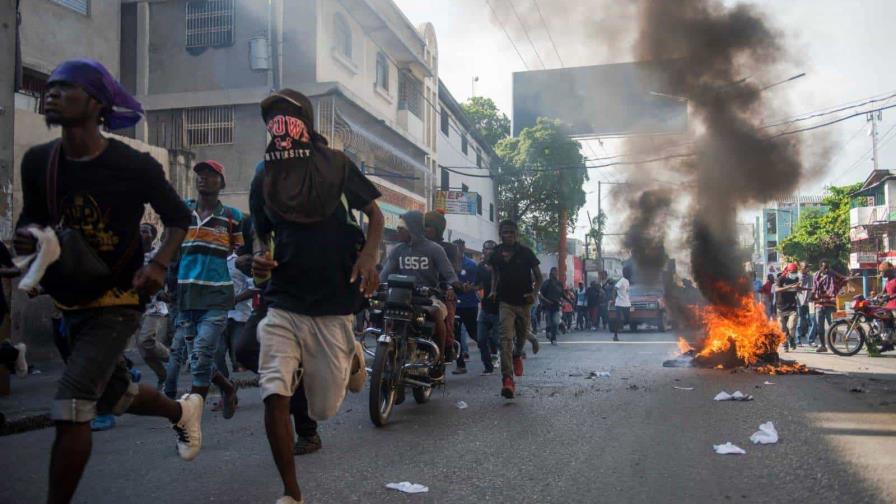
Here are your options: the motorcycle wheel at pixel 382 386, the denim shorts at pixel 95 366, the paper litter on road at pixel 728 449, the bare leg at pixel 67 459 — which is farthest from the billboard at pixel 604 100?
the bare leg at pixel 67 459

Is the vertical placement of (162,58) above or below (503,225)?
above

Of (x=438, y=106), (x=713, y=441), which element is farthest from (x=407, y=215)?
(x=438, y=106)

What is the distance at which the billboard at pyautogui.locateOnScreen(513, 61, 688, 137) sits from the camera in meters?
15.9

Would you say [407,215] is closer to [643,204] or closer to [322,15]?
[322,15]

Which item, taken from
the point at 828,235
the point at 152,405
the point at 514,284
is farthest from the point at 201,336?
the point at 828,235

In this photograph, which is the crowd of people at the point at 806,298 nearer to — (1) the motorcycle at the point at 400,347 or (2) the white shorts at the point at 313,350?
(1) the motorcycle at the point at 400,347

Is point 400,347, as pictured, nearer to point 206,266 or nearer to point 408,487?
point 206,266

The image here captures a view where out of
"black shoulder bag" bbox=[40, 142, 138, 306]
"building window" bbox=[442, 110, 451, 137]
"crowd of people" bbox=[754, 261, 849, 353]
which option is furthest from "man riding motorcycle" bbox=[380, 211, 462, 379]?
"building window" bbox=[442, 110, 451, 137]

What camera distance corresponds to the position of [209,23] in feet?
59.6

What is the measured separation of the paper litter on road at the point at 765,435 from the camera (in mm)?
5074

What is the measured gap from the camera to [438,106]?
2973 centimetres

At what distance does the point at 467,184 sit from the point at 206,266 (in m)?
30.2

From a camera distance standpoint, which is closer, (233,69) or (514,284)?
(514,284)

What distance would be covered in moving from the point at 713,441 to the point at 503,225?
3417 millimetres
